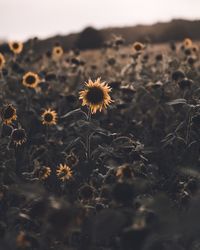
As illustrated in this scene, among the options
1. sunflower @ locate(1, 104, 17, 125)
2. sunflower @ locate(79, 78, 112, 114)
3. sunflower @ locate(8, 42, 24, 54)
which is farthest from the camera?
sunflower @ locate(8, 42, 24, 54)

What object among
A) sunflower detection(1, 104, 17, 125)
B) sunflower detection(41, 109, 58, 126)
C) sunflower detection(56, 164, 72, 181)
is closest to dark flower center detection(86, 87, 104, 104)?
sunflower detection(56, 164, 72, 181)

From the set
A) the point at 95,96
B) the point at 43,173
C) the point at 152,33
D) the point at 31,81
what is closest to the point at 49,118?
the point at 95,96

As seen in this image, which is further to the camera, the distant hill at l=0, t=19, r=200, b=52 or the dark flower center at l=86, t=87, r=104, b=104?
the distant hill at l=0, t=19, r=200, b=52

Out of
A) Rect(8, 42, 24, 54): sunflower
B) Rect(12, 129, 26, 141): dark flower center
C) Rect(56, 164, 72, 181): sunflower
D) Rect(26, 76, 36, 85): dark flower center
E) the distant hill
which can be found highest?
Rect(8, 42, 24, 54): sunflower

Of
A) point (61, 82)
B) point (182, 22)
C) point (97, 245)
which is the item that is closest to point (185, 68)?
point (61, 82)

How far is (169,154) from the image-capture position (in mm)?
5184

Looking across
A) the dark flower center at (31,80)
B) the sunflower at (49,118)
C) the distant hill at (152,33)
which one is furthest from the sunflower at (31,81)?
the distant hill at (152,33)

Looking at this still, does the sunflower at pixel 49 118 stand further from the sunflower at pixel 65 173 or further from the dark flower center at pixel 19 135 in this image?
the sunflower at pixel 65 173

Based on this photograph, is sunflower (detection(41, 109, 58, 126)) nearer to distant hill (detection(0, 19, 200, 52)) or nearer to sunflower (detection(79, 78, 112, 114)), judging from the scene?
sunflower (detection(79, 78, 112, 114))

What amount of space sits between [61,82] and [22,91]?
3.33 ft

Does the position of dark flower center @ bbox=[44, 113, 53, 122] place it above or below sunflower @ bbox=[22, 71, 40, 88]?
below

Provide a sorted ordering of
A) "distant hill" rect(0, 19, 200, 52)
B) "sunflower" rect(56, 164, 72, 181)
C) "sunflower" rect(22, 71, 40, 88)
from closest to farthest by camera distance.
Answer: "sunflower" rect(56, 164, 72, 181) < "sunflower" rect(22, 71, 40, 88) < "distant hill" rect(0, 19, 200, 52)

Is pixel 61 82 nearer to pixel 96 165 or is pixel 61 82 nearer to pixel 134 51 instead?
pixel 134 51

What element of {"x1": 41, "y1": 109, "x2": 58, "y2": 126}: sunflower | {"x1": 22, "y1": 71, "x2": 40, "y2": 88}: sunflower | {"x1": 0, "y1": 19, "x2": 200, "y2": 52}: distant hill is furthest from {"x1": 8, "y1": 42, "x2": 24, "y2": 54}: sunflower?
{"x1": 0, "y1": 19, "x2": 200, "y2": 52}: distant hill
